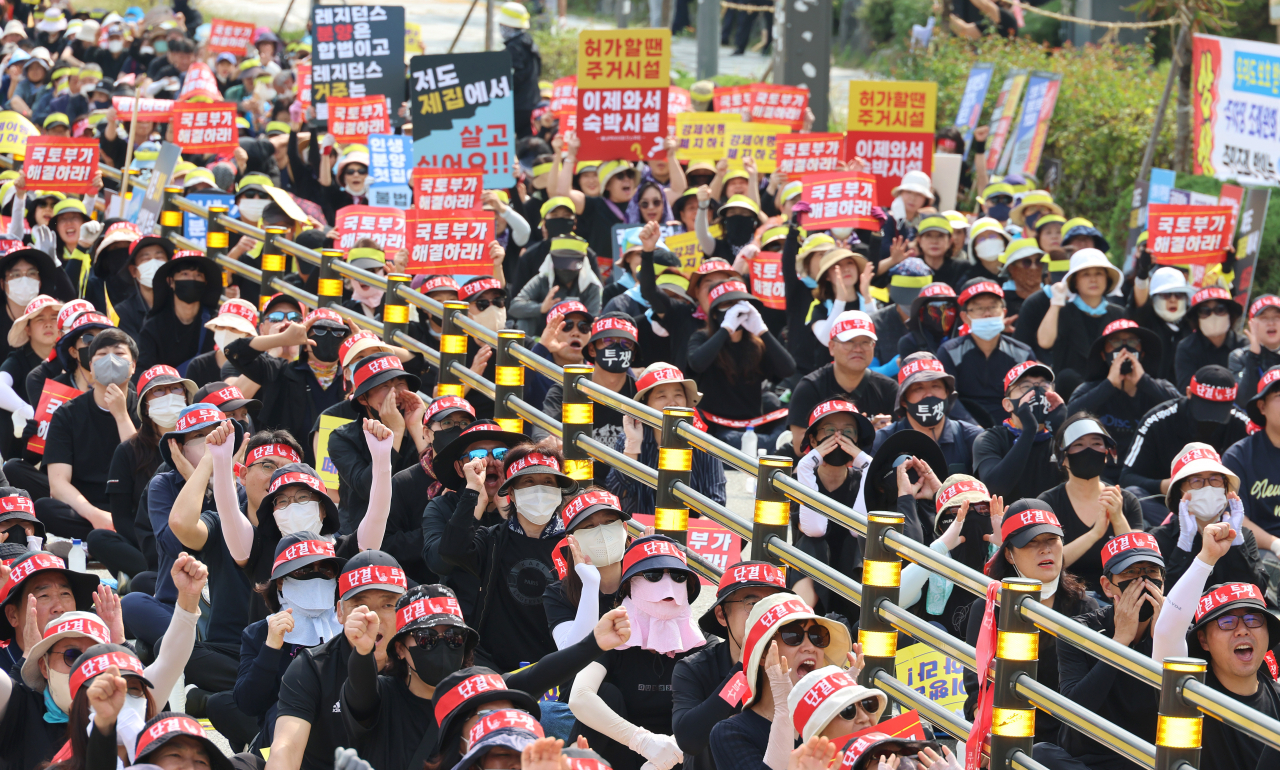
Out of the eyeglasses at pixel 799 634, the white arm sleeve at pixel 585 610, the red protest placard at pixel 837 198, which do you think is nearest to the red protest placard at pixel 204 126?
the red protest placard at pixel 837 198

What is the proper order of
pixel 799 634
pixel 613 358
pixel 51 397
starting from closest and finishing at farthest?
pixel 799 634
pixel 613 358
pixel 51 397

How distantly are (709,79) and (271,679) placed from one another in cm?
2032

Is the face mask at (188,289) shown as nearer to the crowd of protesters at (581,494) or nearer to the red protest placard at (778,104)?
the crowd of protesters at (581,494)

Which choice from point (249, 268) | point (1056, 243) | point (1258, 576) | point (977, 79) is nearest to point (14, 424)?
point (249, 268)

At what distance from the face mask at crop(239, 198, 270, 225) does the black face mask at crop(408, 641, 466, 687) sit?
28.8ft

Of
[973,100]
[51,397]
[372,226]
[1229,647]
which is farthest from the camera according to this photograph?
[973,100]

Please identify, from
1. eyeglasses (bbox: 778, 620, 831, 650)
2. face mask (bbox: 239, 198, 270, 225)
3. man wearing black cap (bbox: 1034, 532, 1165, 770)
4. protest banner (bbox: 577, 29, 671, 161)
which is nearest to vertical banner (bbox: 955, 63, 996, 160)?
protest banner (bbox: 577, 29, 671, 161)

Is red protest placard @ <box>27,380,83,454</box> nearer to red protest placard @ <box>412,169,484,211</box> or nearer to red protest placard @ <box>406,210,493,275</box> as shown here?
red protest placard @ <box>406,210,493,275</box>

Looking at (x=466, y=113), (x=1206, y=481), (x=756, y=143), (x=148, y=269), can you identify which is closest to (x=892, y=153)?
(x=756, y=143)

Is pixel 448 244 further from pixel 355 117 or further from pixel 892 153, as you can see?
pixel 892 153

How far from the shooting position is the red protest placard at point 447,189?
11883 mm

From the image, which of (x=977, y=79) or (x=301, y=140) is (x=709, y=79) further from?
(x=301, y=140)

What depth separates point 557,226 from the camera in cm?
1384

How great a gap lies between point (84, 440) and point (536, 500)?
3.55m
